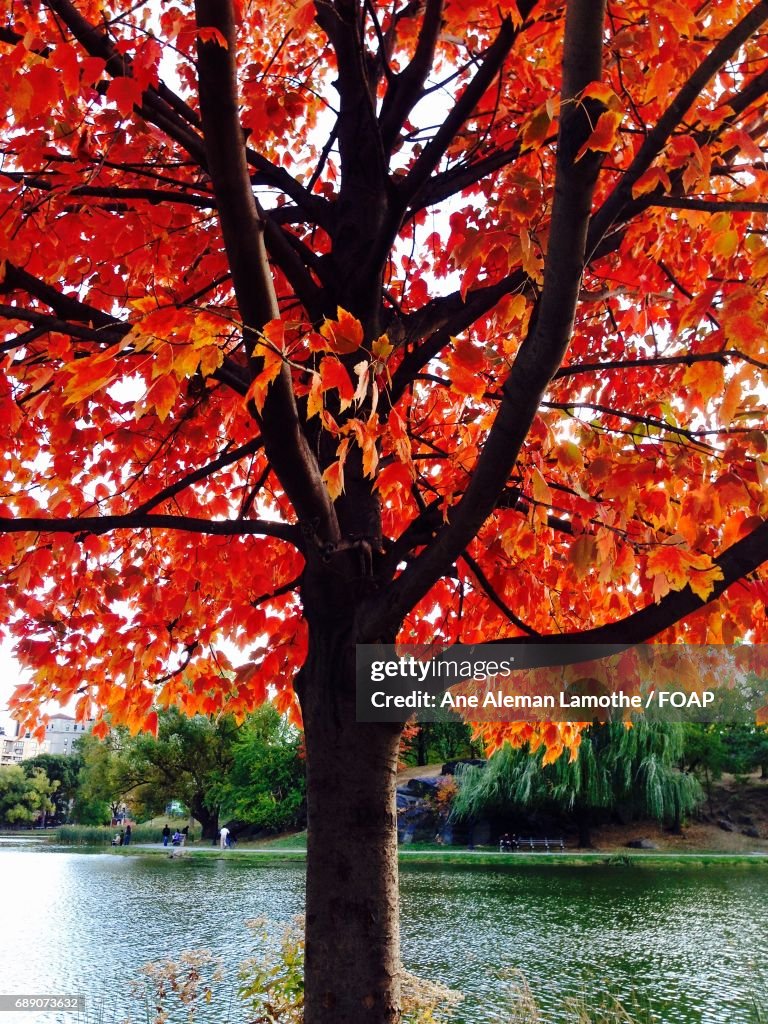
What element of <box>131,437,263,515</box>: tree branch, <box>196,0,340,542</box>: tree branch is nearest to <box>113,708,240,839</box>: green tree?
<box>131,437,263,515</box>: tree branch

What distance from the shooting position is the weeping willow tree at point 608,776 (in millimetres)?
22141

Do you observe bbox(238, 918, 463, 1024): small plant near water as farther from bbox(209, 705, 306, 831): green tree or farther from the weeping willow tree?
bbox(209, 705, 306, 831): green tree

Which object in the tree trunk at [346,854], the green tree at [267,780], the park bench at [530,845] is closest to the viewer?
the tree trunk at [346,854]

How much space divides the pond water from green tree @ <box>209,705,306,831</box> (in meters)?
14.5

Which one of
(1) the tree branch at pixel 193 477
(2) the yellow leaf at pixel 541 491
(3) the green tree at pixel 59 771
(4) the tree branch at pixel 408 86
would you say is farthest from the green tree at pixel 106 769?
(2) the yellow leaf at pixel 541 491

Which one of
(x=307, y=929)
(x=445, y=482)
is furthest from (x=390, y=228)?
(x=307, y=929)

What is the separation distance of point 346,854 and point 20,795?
75.7 m

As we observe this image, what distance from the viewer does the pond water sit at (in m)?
9.46

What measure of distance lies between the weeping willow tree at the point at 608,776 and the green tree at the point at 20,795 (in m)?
56.9

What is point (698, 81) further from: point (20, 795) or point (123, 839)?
point (20, 795)

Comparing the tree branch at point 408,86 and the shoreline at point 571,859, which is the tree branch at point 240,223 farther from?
the shoreline at point 571,859

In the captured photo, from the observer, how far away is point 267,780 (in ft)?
122

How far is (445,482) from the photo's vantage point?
394cm

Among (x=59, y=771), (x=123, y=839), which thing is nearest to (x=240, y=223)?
(x=123, y=839)
